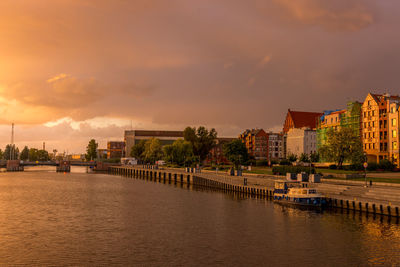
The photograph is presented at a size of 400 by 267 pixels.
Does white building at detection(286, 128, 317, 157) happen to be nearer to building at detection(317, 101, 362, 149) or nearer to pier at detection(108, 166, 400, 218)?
building at detection(317, 101, 362, 149)

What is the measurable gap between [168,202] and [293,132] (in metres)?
118

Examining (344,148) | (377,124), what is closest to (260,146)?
(377,124)

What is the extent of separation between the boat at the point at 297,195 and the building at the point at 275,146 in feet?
401

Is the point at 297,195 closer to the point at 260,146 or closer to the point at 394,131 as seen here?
the point at 394,131

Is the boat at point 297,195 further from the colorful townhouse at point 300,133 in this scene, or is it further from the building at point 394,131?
the colorful townhouse at point 300,133

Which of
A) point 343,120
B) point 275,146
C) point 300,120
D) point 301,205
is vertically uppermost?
point 300,120

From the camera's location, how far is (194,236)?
40.6 metres

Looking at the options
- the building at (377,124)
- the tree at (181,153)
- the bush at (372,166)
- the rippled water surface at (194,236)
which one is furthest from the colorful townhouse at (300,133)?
the rippled water surface at (194,236)

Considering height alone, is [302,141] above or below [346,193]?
above

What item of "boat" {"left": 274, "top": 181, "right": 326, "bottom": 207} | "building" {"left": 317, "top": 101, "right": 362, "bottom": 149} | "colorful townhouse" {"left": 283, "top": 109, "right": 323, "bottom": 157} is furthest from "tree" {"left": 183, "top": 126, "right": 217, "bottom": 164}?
"boat" {"left": 274, "top": 181, "right": 326, "bottom": 207}

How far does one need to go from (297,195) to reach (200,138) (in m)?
127

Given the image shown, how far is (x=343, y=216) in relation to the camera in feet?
166

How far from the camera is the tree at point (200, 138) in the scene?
607ft

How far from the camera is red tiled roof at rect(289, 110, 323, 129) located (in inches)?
7416
